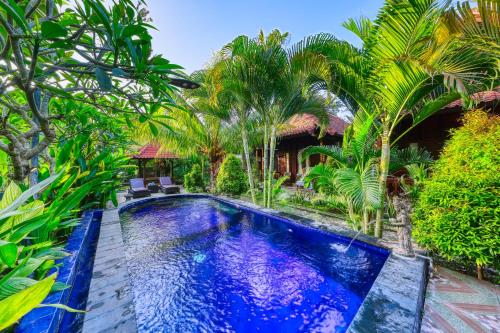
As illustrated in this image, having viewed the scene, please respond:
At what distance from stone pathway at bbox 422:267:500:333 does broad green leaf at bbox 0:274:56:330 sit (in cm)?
304

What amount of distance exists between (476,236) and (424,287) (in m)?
0.94

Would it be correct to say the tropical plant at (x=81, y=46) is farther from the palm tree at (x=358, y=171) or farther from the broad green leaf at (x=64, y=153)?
the palm tree at (x=358, y=171)

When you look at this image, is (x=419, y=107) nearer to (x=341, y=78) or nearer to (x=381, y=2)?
(x=341, y=78)

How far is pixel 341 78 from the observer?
452cm

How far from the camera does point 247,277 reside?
362 centimetres

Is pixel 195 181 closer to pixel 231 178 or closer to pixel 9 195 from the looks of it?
pixel 231 178

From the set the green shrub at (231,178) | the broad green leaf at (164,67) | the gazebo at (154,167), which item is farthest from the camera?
the gazebo at (154,167)

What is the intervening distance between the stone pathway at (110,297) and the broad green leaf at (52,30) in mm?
2330

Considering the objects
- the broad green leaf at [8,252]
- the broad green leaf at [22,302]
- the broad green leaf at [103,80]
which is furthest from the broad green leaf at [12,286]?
the broad green leaf at [103,80]

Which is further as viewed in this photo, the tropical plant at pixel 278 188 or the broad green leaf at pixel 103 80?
the tropical plant at pixel 278 188

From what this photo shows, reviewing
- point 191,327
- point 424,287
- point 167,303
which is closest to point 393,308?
point 424,287

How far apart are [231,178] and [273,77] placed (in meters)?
5.43

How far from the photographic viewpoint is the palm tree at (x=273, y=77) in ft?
17.7

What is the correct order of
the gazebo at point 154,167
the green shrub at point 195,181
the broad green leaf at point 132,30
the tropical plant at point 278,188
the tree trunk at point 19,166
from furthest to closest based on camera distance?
the gazebo at point 154,167, the green shrub at point 195,181, the tropical plant at point 278,188, the tree trunk at point 19,166, the broad green leaf at point 132,30
